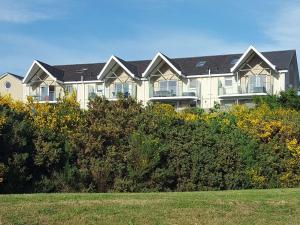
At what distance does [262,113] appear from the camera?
22.2 metres

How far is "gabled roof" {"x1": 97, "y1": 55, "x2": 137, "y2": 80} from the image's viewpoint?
55.8 m

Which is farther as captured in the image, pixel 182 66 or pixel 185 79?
pixel 182 66

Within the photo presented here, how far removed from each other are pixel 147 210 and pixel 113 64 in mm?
46685

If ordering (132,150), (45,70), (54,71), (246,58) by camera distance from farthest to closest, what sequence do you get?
(54,71) < (45,70) < (246,58) < (132,150)

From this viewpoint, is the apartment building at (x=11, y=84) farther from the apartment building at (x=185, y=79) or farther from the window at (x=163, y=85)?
the window at (x=163, y=85)

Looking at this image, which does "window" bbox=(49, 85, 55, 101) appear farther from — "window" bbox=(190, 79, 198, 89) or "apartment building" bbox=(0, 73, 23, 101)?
"window" bbox=(190, 79, 198, 89)

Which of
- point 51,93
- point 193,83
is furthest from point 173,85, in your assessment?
point 51,93

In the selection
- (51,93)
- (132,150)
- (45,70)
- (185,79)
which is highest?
(45,70)

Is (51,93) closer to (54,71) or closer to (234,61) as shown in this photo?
(54,71)

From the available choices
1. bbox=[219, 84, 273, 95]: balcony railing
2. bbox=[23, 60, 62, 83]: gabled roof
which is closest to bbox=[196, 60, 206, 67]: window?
bbox=[219, 84, 273, 95]: balcony railing

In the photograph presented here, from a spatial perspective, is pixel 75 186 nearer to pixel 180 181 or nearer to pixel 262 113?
pixel 180 181

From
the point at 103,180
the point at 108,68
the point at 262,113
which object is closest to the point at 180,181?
the point at 103,180

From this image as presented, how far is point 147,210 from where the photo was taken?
10766 millimetres

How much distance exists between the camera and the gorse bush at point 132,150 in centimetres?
1759
